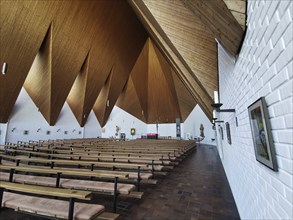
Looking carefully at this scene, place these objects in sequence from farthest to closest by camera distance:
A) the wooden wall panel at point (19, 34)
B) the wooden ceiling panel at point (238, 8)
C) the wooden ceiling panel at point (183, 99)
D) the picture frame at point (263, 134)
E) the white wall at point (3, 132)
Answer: the wooden ceiling panel at point (183, 99), the white wall at point (3, 132), the wooden wall panel at point (19, 34), the wooden ceiling panel at point (238, 8), the picture frame at point (263, 134)

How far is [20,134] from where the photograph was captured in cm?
1004

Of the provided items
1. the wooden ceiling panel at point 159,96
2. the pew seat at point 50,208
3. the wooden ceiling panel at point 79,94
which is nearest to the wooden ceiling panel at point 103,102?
the wooden ceiling panel at point 79,94

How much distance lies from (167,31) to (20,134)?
431 inches

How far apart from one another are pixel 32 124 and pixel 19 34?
650 cm

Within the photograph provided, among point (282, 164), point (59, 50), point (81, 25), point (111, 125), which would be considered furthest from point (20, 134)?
point (282, 164)

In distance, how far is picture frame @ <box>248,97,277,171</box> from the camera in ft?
3.23

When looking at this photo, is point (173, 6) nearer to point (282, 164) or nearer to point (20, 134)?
point (282, 164)

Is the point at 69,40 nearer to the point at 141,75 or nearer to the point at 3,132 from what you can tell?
the point at 3,132

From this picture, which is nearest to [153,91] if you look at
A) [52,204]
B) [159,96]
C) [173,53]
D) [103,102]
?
[159,96]

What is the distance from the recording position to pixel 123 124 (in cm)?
1991

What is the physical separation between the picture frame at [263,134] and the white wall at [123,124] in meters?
18.4

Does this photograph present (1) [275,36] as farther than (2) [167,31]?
No

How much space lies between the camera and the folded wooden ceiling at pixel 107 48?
9.61 ft

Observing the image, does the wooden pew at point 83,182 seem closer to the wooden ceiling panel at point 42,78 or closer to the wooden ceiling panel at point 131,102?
the wooden ceiling panel at point 42,78
